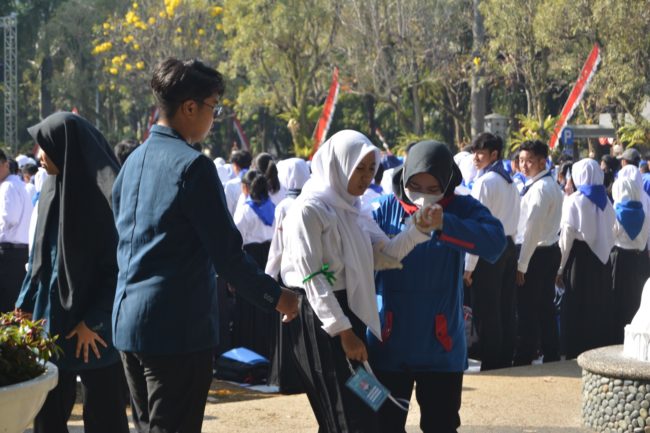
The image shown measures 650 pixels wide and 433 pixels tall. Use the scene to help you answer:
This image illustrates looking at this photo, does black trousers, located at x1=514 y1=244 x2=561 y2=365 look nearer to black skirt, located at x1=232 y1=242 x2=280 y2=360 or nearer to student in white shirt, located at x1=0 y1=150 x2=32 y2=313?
black skirt, located at x1=232 y1=242 x2=280 y2=360

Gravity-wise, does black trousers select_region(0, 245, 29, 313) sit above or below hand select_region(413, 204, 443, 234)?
below

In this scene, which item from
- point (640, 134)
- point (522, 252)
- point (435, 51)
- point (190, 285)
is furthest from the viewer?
point (435, 51)

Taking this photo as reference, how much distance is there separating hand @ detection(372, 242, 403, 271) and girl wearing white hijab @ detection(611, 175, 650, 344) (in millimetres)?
6319

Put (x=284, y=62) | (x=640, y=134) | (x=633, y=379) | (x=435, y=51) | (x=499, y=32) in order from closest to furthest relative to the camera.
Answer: (x=633, y=379)
(x=640, y=134)
(x=499, y=32)
(x=435, y=51)
(x=284, y=62)

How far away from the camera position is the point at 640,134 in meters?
27.6

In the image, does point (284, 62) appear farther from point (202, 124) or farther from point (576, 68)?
point (202, 124)

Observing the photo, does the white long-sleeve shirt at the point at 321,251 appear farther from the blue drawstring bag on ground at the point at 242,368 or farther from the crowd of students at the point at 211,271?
the blue drawstring bag on ground at the point at 242,368

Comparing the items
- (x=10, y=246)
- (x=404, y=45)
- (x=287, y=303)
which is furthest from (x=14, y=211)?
(x=404, y=45)

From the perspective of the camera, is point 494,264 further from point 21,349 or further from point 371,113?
point 371,113

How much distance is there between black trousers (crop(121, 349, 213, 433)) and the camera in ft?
13.2

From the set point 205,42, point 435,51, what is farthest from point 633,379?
point 205,42

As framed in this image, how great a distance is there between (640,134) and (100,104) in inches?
1150

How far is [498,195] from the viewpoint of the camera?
9195mm

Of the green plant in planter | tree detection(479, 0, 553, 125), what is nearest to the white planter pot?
the green plant in planter
